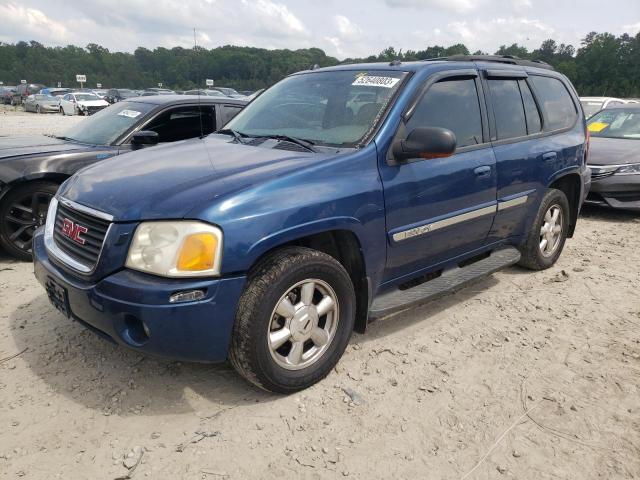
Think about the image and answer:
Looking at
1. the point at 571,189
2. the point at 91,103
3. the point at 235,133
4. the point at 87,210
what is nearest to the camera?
the point at 87,210

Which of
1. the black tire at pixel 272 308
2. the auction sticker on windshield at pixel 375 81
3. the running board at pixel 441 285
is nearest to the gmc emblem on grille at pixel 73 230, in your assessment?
the black tire at pixel 272 308

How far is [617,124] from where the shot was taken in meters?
8.51

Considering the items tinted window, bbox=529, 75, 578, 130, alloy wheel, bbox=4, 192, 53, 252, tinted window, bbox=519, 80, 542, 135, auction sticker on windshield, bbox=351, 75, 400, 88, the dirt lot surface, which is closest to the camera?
the dirt lot surface

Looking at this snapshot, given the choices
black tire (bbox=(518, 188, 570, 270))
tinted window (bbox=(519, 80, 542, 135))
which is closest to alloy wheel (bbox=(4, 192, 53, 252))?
tinted window (bbox=(519, 80, 542, 135))

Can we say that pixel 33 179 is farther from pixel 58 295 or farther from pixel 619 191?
pixel 619 191

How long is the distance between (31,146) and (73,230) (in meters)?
2.94

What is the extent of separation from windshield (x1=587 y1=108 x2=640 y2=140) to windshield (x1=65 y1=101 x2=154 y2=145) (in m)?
7.14

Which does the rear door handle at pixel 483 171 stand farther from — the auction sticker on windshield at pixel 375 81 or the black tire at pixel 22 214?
the black tire at pixel 22 214

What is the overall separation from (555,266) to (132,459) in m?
4.37

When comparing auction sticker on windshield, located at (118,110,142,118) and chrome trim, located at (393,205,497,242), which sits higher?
auction sticker on windshield, located at (118,110,142,118)

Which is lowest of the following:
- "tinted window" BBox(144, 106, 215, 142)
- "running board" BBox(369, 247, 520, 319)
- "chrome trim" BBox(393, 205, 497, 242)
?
"running board" BBox(369, 247, 520, 319)

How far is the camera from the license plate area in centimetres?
272

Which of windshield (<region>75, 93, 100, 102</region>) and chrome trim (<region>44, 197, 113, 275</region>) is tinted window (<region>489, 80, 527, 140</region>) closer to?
chrome trim (<region>44, 197, 113, 275</region>)

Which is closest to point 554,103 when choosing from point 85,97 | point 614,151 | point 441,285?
point 441,285
